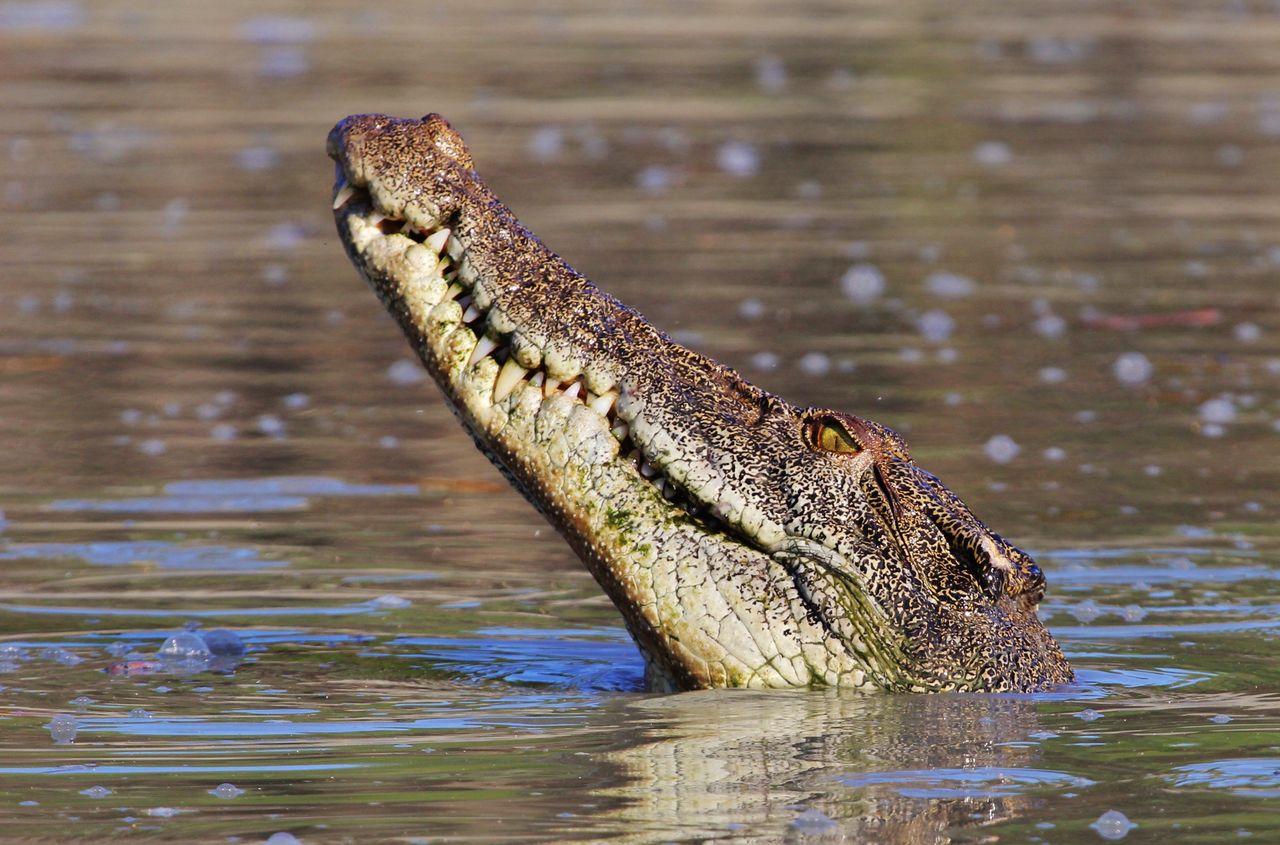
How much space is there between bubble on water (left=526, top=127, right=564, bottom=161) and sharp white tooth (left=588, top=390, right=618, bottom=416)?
11.3m

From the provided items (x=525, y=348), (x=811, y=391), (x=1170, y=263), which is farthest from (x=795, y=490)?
(x=1170, y=263)

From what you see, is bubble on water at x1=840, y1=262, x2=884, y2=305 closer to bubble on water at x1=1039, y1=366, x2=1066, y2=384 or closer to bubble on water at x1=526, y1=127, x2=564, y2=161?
bubble on water at x1=1039, y1=366, x2=1066, y2=384

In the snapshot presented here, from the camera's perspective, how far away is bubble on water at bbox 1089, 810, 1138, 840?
368 cm

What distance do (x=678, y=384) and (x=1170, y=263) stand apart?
314 inches

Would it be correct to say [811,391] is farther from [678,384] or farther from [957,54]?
[957,54]

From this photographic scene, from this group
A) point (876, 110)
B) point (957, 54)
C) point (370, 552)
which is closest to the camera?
point (370, 552)

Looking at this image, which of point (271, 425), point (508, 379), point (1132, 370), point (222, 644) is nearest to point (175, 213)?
point (271, 425)

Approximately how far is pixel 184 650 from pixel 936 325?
5759 millimetres

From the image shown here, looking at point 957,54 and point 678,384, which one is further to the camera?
point 957,54

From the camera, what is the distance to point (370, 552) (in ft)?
21.7

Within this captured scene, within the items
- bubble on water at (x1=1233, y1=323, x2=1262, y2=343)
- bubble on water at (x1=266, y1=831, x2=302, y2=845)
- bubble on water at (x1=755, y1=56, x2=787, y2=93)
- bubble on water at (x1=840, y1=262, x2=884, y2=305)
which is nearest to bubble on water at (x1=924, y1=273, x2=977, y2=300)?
bubble on water at (x1=840, y1=262, x2=884, y2=305)

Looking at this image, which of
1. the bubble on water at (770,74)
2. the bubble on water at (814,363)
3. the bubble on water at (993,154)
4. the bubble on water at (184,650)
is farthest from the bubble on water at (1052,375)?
the bubble on water at (770,74)

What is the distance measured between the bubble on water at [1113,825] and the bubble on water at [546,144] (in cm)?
1248

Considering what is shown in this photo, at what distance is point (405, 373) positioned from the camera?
9578 mm
